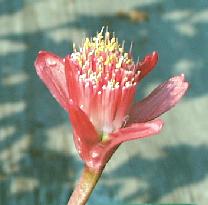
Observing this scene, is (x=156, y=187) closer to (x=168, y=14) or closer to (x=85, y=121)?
(x=168, y=14)

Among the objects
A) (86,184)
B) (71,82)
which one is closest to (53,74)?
(71,82)

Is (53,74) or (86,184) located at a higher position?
(53,74)

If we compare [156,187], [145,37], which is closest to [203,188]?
[156,187]

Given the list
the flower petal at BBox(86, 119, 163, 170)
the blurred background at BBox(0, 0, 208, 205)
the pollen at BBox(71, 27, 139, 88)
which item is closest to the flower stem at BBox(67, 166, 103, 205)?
the flower petal at BBox(86, 119, 163, 170)

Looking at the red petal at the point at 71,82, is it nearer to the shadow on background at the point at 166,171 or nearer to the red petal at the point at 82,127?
the red petal at the point at 82,127

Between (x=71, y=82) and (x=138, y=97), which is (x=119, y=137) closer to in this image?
(x=71, y=82)
